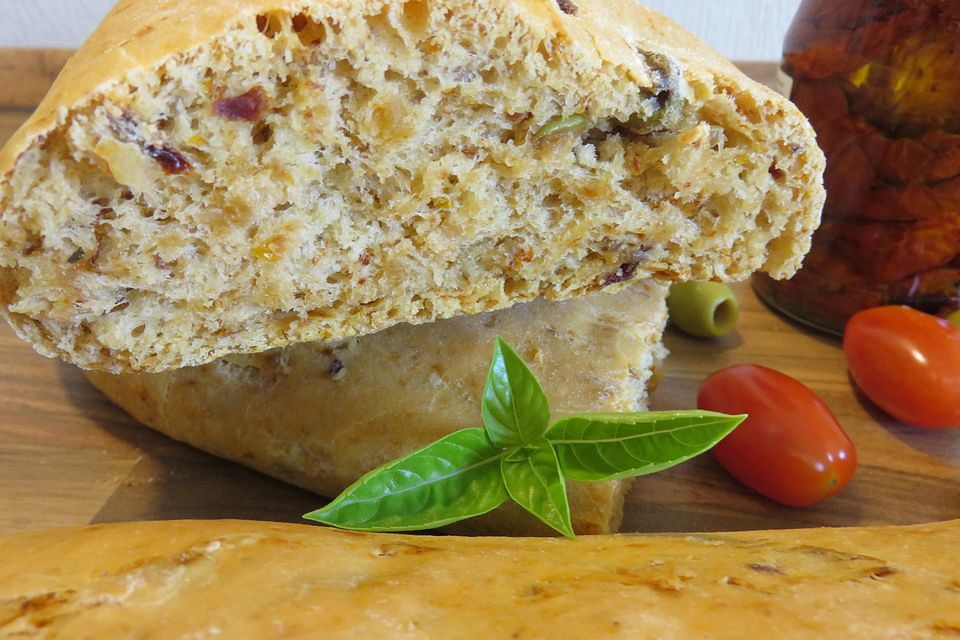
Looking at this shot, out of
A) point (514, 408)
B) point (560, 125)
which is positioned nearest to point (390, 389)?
point (514, 408)

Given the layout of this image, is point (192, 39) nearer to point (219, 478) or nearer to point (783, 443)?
point (219, 478)

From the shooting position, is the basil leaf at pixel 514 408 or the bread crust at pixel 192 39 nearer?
the bread crust at pixel 192 39

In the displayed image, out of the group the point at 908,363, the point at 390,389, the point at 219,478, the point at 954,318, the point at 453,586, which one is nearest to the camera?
the point at 453,586

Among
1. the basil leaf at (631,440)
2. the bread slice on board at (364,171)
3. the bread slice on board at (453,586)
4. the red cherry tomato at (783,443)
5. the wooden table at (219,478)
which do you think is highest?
the bread slice on board at (364,171)

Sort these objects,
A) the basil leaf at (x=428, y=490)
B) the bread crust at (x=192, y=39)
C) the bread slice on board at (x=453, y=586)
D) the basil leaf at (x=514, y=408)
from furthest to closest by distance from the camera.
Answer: the basil leaf at (x=514, y=408) < the basil leaf at (x=428, y=490) < the bread crust at (x=192, y=39) < the bread slice on board at (x=453, y=586)

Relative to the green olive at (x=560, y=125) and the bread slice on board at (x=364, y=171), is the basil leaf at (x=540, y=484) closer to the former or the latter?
the bread slice on board at (x=364, y=171)

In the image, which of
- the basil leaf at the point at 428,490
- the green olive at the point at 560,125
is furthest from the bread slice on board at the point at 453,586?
the green olive at the point at 560,125

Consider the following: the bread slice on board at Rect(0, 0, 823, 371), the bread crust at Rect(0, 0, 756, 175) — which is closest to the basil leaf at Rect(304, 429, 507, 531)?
the bread slice on board at Rect(0, 0, 823, 371)

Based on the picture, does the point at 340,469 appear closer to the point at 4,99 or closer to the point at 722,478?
the point at 722,478
